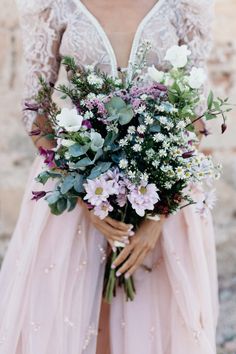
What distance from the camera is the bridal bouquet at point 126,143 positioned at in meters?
1.34

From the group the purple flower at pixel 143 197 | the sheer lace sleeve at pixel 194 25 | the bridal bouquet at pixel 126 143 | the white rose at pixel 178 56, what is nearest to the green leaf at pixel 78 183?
the bridal bouquet at pixel 126 143

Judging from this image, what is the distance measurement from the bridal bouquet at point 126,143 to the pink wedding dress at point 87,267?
8.3 inches

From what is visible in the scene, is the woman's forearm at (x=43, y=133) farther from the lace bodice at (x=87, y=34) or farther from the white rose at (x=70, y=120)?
the white rose at (x=70, y=120)

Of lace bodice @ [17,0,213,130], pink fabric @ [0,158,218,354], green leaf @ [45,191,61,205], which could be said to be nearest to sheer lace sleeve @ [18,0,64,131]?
→ lace bodice @ [17,0,213,130]


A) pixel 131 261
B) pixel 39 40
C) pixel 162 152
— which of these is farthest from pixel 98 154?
pixel 39 40

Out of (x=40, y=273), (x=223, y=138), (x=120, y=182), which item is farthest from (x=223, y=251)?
(x=120, y=182)

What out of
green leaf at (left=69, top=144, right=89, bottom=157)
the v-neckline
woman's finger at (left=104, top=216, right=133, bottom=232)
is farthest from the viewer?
the v-neckline

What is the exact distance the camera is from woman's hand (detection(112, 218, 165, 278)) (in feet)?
5.06

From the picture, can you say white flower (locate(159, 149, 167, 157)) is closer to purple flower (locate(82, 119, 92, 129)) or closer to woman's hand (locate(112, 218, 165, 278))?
purple flower (locate(82, 119, 92, 129))

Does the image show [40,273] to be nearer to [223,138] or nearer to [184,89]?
[184,89]

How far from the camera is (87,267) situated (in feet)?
5.27

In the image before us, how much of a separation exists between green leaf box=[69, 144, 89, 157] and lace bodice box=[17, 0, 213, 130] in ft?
1.10

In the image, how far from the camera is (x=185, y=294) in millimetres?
1610

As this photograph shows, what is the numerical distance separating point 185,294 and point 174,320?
8cm
